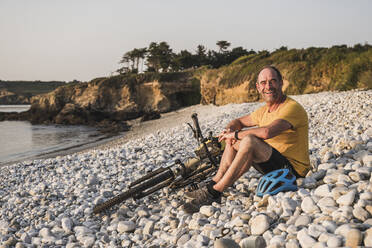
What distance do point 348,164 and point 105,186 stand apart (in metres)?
4.60

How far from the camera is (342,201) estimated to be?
9.46 feet

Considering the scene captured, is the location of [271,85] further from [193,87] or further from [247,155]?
[193,87]

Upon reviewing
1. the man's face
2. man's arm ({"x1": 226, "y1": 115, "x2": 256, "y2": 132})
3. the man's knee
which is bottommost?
the man's knee

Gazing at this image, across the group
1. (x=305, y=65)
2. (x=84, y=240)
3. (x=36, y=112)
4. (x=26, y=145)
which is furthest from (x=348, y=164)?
(x=36, y=112)

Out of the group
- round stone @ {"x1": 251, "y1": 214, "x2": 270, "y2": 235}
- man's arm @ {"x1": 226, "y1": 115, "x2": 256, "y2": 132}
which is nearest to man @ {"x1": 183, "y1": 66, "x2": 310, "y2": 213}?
man's arm @ {"x1": 226, "y1": 115, "x2": 256, "y2": 132}

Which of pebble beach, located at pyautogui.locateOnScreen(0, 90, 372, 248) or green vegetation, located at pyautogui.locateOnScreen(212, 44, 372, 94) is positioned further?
green vegetation, located at pyautogui.locateOnScreen(212, 44, 372, 94)

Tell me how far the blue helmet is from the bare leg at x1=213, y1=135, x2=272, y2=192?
0.23 m

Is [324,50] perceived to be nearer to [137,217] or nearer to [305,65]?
[305,65]

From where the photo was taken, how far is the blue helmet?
3553 mm

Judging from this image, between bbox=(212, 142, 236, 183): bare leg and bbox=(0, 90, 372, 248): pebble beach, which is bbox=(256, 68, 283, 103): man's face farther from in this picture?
bbox=(0, 90, 372, 248): pebble beach

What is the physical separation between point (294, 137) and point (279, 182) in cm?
63

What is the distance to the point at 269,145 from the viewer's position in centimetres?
361

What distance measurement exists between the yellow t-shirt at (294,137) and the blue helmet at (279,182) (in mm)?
→ 278

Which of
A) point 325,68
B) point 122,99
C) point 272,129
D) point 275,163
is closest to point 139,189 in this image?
point 275,163
